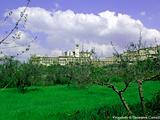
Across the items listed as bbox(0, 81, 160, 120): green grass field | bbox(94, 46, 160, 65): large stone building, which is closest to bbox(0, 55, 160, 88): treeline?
bbox(94, 46, 160, 65): large stone building

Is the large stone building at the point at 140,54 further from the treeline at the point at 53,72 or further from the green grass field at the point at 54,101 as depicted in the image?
the green grass field at the point at 54,101

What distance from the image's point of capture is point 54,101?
26.1 metres

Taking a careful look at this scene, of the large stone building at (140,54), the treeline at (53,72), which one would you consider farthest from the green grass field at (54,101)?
the large stone building at (140,54)

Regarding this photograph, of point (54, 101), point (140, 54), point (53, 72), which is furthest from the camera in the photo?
point (53, 72)

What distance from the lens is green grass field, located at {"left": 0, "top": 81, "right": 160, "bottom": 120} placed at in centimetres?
1788

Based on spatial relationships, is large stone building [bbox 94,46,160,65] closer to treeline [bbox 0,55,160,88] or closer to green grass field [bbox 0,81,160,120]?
treeline [bbox 0,55,160,88]

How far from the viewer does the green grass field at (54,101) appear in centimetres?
1788

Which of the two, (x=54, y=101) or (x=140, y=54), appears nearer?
(x=140, y=54)

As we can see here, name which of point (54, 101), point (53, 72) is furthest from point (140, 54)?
point (53, 72)

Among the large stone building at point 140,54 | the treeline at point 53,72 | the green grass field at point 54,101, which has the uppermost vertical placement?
the large stone building at point 140,54

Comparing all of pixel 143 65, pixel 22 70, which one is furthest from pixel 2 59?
pixel 22 70

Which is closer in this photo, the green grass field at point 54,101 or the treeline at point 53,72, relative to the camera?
the treeline at point 53,72

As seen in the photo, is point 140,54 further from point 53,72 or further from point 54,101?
point 53,72

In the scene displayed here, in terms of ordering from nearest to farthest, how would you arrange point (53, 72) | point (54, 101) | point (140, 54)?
point (140, 54), point (54, 101), point (53, 72)
